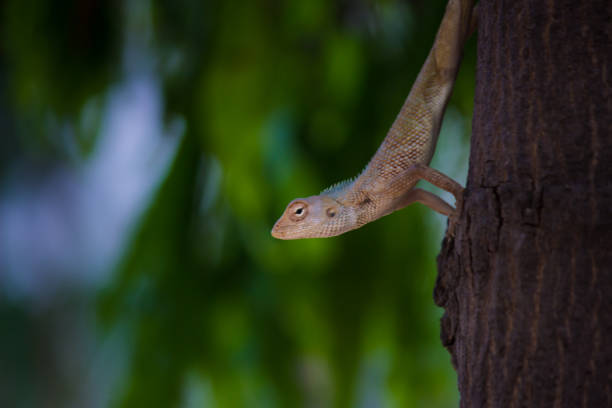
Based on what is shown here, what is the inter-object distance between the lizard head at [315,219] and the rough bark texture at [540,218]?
671 millimetres

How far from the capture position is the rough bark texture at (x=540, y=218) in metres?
0.88

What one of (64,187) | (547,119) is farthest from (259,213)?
(64,187)

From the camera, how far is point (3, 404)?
7.61 m

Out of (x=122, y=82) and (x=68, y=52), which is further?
(x=122, y=82)

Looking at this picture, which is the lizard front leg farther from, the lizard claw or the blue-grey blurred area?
the blue-grey blurred area

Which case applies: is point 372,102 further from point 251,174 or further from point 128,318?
point 128,318

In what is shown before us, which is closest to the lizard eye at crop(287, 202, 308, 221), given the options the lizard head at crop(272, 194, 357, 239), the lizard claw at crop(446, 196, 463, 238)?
the lizard head at crop(272, 194, 357, 239)

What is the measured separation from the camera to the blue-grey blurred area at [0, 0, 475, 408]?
2582 mm

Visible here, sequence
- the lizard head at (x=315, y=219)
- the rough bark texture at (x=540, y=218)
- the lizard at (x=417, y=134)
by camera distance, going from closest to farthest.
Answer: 1. the rough bark texture at (x=540, y=218)
2. the lizard at (x=417, y=134)
3. the lizard head at (x=315, y=219)

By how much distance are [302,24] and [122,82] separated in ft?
3.93

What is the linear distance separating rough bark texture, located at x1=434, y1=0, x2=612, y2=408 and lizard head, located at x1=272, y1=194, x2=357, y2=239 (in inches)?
26.4

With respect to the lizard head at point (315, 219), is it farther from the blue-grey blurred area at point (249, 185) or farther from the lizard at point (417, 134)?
the blue-grey blurred area at point (249, 185)

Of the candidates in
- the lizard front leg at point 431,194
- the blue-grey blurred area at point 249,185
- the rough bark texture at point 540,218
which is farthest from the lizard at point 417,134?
the blue-grey blurred area at point 249,185

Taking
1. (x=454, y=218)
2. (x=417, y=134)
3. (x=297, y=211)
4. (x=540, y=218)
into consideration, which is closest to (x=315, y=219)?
(x=297, y=211)
